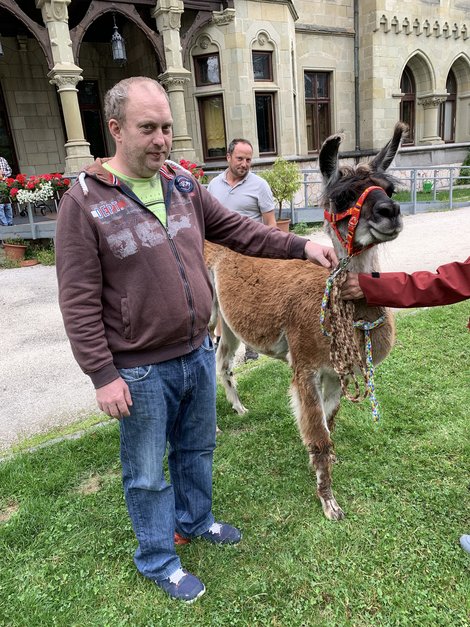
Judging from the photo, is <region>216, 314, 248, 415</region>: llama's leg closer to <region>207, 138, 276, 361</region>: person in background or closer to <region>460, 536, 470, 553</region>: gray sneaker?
<region>207, 138, 276, 361</region>: person in background

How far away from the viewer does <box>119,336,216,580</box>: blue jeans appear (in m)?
2.14

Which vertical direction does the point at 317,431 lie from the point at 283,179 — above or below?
below

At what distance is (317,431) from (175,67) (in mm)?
12689

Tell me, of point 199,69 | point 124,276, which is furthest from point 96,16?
point 124,276

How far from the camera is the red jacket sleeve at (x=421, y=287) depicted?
2.18 m

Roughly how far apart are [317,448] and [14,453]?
2.44 meters

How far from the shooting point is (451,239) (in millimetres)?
9727

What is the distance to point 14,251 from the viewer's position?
10.4 metres

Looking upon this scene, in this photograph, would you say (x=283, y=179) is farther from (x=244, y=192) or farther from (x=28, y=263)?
(x=244, y=192)

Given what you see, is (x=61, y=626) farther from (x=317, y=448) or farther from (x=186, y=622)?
(x=317, y=448)

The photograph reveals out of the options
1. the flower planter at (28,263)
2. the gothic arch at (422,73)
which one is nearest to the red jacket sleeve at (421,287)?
the flower planter at (28,263)

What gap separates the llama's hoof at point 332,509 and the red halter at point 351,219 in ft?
5.32

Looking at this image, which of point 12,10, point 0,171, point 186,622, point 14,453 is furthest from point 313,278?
point 12,10

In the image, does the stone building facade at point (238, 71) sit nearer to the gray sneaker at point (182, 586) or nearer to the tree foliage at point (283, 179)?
the tree foliage at point (283, 179)
